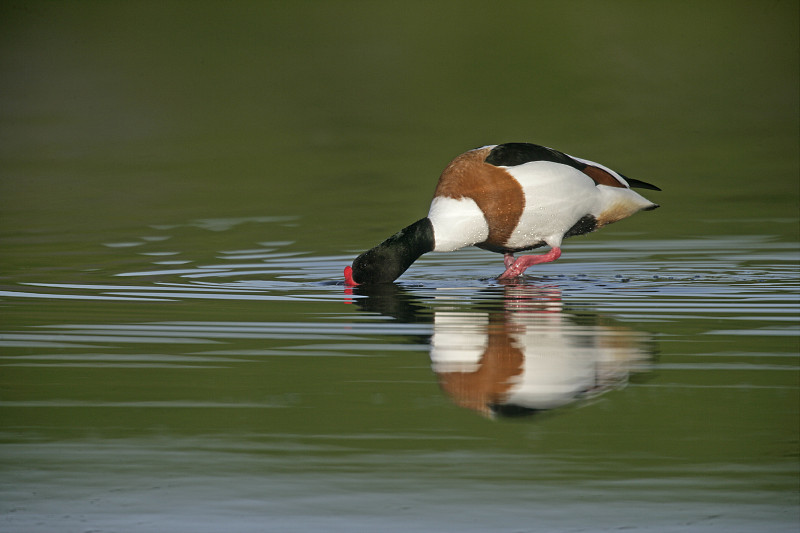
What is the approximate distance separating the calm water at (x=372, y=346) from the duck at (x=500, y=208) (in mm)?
292

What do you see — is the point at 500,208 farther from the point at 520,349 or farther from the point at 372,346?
the point at 520,349

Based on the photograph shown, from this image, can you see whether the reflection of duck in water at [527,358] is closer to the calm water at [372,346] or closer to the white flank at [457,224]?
the calm water at [372,346]

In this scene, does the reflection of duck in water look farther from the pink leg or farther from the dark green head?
the pink leg

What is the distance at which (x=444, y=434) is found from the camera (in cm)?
554

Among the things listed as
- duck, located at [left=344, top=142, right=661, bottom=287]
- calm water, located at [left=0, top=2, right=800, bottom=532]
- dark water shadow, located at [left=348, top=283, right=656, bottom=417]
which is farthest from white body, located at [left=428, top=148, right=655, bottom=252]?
dark water shadow, located at [left=348, top=283, right=656, bottom=417]

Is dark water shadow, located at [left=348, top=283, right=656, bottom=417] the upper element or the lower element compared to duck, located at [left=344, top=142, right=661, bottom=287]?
→ lower

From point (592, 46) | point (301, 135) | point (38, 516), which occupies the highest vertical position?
point (592, 46)

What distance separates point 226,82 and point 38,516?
26.9 m

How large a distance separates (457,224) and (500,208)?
35 cm

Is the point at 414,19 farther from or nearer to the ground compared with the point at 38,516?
farther from the ground

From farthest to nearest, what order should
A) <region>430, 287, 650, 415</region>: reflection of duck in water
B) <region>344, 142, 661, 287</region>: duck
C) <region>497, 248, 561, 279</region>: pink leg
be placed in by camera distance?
1. <region>497, 248, 561, 279</region>: pink leg
2. <region>344, 142, 661, 287</region>: duck
3. <region>430, 287, 650, 415</region>: reflection of duck in water

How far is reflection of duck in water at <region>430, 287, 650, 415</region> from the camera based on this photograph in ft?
20.3

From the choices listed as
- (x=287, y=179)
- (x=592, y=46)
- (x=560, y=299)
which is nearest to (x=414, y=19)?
(x=592, y=46)

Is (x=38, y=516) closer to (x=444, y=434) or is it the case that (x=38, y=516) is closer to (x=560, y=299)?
(x=444, y=434)
